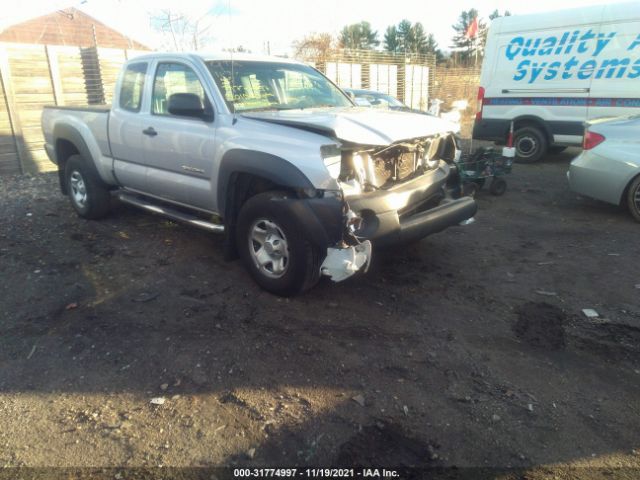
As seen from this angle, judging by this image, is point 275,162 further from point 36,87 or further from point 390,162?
point 36,87

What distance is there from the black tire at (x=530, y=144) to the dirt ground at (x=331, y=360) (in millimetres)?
4913

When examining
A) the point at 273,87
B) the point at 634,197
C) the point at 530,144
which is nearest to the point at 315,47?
the point at 530,144

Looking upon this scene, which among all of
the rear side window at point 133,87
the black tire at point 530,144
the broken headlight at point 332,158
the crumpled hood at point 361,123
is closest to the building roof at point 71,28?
the rear side window at point 133,87

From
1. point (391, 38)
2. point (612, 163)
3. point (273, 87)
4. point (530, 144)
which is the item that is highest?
point (391, 38)

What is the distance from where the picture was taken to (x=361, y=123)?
3.79m

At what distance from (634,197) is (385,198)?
403cm

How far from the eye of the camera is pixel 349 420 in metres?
2.65

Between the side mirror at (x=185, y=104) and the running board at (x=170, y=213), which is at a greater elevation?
the side mirror at (x=185, y=104)

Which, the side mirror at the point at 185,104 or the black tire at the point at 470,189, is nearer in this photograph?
the side mirror at the point at 185,104

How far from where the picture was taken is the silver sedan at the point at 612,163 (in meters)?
5.89

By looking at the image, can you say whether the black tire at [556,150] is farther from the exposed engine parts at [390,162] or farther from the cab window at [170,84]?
the cab window at [170,84]

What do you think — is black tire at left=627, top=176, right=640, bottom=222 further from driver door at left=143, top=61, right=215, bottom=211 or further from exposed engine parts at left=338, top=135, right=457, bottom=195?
driver door at left=143, top=61, right=215, bottom=211

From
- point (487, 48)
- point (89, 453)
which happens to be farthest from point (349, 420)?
point (487, 48)

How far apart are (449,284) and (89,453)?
10.1 feet
